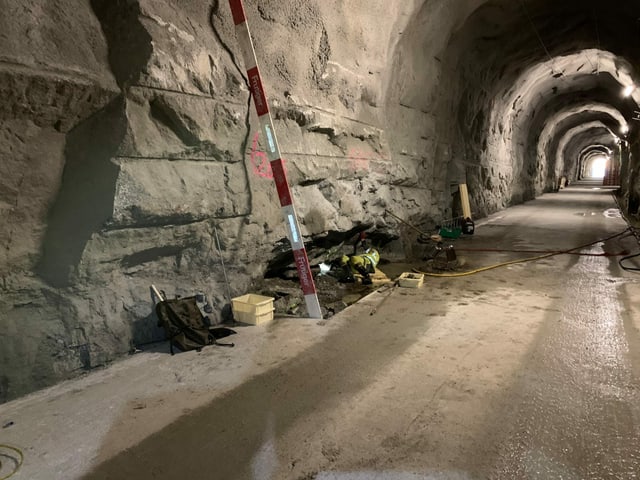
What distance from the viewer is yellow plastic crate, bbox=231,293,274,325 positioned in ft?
14.0

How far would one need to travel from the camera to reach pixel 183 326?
3.72 m

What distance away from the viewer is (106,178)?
3385mm

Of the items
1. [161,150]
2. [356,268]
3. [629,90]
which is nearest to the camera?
[161,150]

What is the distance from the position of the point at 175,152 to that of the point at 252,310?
5.67 ft

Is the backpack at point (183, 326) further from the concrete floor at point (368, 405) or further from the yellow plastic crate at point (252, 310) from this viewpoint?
the yellow plastic crate at point (252, 310)

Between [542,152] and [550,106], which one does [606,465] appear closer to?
[550,106]

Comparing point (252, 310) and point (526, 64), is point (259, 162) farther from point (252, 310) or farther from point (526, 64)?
point (526, 64)

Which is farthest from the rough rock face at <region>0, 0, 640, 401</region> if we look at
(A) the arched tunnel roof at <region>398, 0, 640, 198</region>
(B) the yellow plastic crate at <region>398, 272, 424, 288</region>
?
(A) the arched tunnel roof at <region>398, 0, 640, 198</region>

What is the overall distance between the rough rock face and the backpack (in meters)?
0.24

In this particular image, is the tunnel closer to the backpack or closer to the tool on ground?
the backpack

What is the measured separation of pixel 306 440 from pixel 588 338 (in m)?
2.84

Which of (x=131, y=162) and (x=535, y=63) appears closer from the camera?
(x=131, y=162)

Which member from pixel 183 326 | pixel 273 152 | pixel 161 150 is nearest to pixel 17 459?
pixel 183 326

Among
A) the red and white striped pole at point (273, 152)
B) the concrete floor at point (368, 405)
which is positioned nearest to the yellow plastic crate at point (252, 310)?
the concrete floor at point (368, 405)
